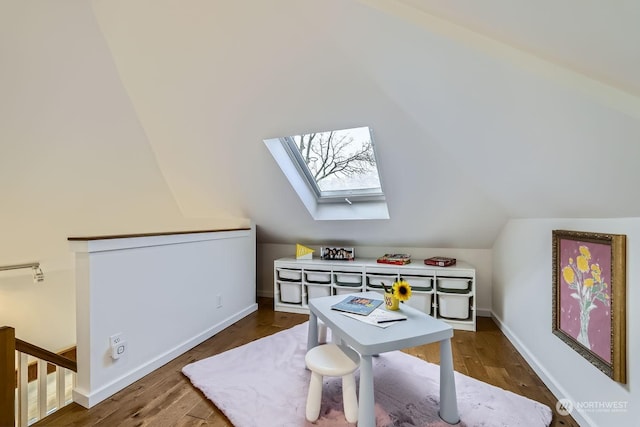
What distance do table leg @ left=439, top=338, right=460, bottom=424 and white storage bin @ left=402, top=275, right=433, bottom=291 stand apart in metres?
1.36

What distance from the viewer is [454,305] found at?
9.15ft

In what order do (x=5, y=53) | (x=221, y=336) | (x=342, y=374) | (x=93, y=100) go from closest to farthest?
(x=342, y=374) < (x=5, y=53) < (x=93, y=100) < (x=221, y=336)

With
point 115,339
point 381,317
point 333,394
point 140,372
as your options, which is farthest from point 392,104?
point 140,372

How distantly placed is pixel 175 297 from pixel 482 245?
3.04 meters

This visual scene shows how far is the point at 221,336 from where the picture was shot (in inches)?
104

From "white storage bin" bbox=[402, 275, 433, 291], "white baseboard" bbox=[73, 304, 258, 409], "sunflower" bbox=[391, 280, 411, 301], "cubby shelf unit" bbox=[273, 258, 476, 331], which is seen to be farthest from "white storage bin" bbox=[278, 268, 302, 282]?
"sunflower" bbox=[391, 280, 411, 301]

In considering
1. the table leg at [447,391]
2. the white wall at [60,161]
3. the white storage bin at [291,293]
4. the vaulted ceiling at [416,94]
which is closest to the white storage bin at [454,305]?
the vaulted ceiling at [416,94]

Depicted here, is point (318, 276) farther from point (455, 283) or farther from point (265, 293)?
point (455, 283)

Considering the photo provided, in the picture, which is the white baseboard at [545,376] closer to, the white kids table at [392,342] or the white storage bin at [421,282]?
the white kids table at [392,342]

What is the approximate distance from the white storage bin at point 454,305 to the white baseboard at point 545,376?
36 cm

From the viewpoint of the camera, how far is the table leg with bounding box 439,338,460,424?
1482 millimetres

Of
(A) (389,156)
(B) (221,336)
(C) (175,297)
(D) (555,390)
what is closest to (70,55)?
(C) (175,297)

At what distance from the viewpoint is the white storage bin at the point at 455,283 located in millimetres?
2750

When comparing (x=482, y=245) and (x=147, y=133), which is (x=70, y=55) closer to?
(x=147, y=133)
